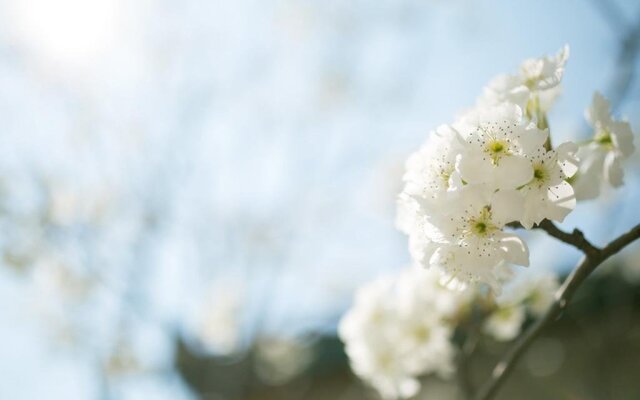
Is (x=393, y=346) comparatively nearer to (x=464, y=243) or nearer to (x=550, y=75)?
(x=464, y=243)

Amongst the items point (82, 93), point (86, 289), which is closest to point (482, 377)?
point (86, 289)

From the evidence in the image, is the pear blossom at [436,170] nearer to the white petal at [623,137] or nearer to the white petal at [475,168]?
the white petal at [475,168]

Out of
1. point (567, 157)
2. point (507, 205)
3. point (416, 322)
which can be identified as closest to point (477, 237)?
point (507, 205)

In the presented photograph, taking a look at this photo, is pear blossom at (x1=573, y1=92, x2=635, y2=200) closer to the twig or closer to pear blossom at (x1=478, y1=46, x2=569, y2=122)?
pear blossom at (x1=478, y1=46, x2=569, y2=122)

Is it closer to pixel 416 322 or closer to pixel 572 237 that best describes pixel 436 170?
pixel 572 237

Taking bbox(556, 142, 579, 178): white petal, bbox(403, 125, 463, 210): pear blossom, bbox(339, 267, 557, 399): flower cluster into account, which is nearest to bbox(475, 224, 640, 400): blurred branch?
bbox(556, 142, 579, 178): white petal

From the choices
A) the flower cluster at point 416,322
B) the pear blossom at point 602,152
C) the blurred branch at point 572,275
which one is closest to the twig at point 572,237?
the blurred branch at point 572,275
